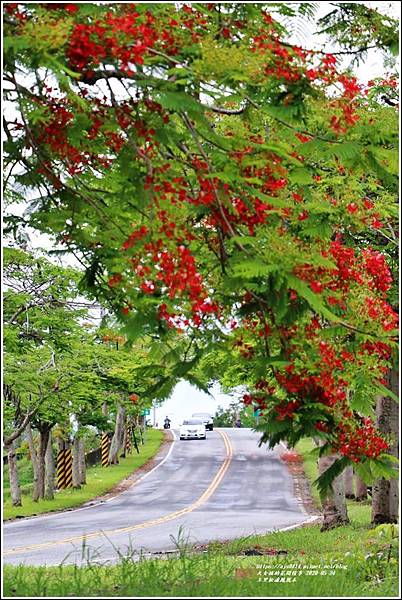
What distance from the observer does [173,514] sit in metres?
27.8

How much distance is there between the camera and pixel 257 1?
287 inches

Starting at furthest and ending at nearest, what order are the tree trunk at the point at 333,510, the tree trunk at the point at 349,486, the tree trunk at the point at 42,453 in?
the tree trunk at the point at 42,453 → the tree trunk at the point at 349,486 → the tree trunk at the point at 333,510

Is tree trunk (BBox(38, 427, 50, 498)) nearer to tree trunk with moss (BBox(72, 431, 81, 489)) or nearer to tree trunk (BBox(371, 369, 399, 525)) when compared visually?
tree trunk with moss (BBox(72, 431, 81, 489))

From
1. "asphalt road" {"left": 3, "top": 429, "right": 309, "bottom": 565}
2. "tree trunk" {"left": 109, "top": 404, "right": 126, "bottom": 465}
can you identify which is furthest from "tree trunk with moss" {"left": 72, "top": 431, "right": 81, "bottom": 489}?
"tree trunk" {"left": 109, "top": 404, "right": 126, "bottom": 465}

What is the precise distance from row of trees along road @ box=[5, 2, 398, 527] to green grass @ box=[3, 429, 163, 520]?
22579 mm

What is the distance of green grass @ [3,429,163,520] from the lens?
3150 cm

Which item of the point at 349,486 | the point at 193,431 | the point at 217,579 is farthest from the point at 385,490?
the point at 193,431

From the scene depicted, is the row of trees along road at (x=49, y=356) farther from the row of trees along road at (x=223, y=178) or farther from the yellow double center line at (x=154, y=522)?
the row of trees along road at (x=223, y=178)

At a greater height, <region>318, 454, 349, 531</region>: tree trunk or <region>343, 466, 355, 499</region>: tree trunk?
<region>318, 454, 349, 531</region>: tree trunk

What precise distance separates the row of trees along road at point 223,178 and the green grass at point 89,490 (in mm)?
22579

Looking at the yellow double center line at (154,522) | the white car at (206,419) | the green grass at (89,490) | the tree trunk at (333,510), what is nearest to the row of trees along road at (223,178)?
the yellow double center line at (154,522)

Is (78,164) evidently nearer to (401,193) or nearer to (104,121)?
(104,121)

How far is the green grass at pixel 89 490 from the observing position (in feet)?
103

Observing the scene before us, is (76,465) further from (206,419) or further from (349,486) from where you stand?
(206,419)
